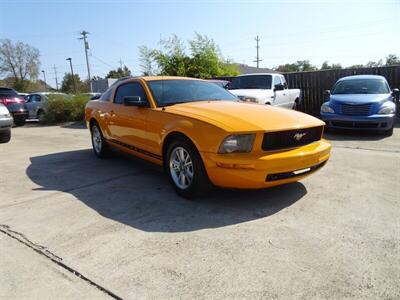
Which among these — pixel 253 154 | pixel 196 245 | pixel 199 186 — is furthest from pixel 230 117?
pixel 196 245

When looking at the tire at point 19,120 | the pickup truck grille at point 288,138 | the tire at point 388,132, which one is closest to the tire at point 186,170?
the pickup truck grille at point 288,138

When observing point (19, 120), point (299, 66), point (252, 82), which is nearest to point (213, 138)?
point (252, 82)

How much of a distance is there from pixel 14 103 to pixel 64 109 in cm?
201

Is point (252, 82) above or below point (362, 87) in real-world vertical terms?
above

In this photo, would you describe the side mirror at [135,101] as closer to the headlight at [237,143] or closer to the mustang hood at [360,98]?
the headlight at [237,143]

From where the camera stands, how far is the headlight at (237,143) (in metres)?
3.76

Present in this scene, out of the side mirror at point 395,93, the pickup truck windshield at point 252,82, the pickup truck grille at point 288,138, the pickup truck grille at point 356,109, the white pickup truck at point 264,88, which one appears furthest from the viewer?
the pickup truck windshield at point 252,82

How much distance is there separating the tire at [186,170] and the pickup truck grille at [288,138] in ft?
2.55

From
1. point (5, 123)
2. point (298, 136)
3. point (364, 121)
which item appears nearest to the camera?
point (298, 136)

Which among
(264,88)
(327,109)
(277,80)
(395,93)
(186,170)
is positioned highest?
(277,80)

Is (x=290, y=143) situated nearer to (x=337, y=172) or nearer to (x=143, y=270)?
(x=337, y=172)

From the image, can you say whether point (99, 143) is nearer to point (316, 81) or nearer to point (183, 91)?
point (183, 91)

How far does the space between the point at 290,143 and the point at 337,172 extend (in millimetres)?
1838

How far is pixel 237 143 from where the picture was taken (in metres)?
3.79
